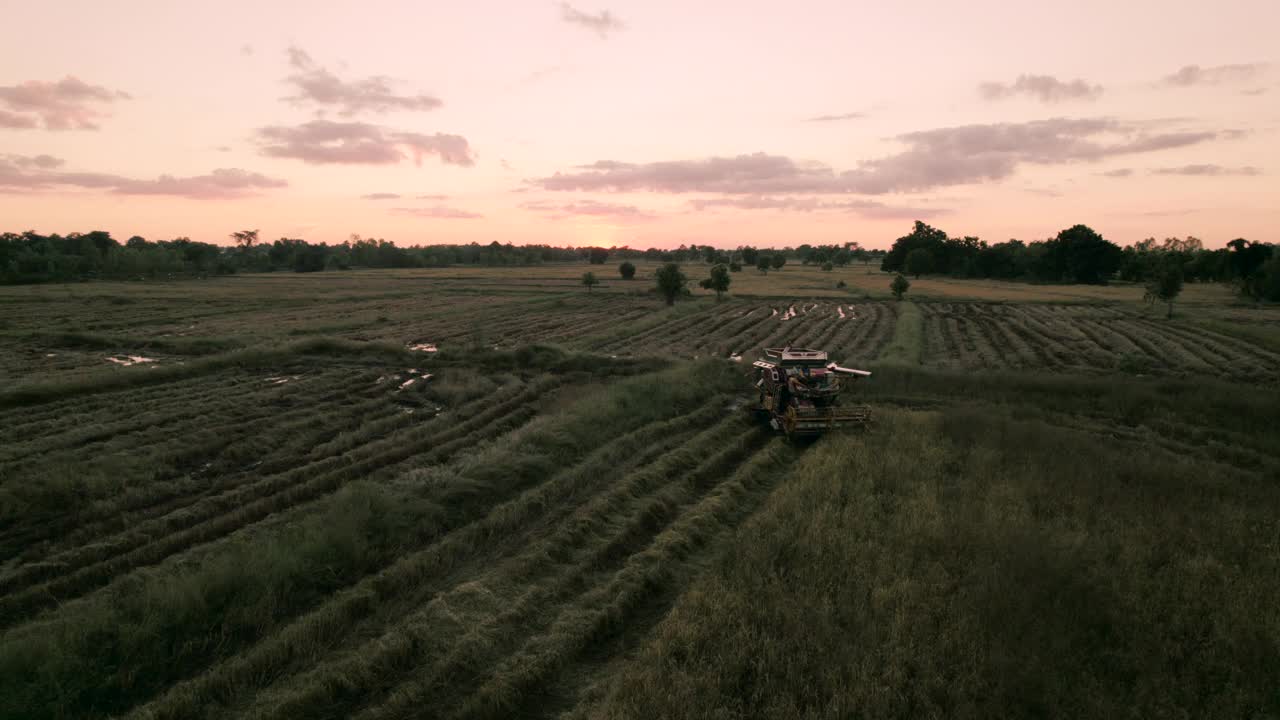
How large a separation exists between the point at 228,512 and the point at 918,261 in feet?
372

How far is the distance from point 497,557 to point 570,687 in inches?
130

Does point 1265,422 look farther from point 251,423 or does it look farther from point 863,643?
point 251,423

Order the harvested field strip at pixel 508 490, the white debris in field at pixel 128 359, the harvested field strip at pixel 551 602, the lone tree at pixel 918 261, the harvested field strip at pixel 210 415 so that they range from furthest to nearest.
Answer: the lone tree at pixel 918 261
the white debris in field at pixel 128 359
the harvested field strip at pixel 210 415
the harvested field strip at pixel 508 490
the harvested field strip at pixel 551 602

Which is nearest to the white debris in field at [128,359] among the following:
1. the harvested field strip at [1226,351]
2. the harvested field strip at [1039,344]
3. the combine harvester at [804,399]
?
the combine harvester at [804,399]

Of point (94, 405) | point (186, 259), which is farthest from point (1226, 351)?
point (186, 259)

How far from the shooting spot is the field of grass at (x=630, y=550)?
6.90 meters

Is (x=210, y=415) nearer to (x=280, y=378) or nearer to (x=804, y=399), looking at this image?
(x=280, y=378)

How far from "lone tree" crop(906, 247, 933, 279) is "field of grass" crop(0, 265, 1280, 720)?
9066 centimetres

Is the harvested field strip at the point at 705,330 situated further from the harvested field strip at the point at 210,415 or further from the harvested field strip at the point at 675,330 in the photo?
the harvested field strip at the point at 210,415

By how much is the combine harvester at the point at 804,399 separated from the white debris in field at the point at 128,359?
30.5 metres

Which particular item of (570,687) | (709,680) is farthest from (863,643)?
(570,687)

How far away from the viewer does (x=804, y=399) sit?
17359 millimetres

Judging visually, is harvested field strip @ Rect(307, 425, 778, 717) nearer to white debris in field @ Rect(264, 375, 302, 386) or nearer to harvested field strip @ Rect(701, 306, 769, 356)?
white debris in field @ Rect(264, 375, 302, 386)

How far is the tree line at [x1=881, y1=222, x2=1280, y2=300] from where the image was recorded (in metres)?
60.3
